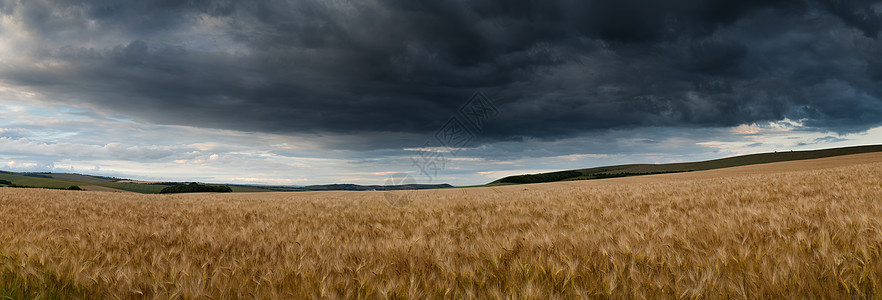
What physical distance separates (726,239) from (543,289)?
2.46 meters

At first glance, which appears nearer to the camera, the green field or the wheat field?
the wheat field

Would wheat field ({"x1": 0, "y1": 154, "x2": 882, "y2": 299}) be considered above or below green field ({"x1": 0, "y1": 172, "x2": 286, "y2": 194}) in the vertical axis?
above

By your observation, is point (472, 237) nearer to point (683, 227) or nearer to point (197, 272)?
point (683, 227)

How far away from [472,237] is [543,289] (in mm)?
2444

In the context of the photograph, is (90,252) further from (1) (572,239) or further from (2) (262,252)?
(1) (572,239)

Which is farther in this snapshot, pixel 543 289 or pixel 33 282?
pixel 33 282

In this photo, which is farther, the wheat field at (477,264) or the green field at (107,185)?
the green field at (107,185)

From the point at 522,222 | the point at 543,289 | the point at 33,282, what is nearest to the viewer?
the point at 543,289

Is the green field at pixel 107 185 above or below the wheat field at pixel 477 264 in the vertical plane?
below

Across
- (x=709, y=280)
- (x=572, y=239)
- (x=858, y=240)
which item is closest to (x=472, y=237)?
(x=572, y=239)

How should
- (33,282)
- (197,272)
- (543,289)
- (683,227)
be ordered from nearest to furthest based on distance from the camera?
(543,289) < (33,282) < (197,272) < (683,227)

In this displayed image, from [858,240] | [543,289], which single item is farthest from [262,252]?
[858,240]

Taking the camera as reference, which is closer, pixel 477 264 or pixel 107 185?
pixel 477 264

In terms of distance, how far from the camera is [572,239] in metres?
3.91
